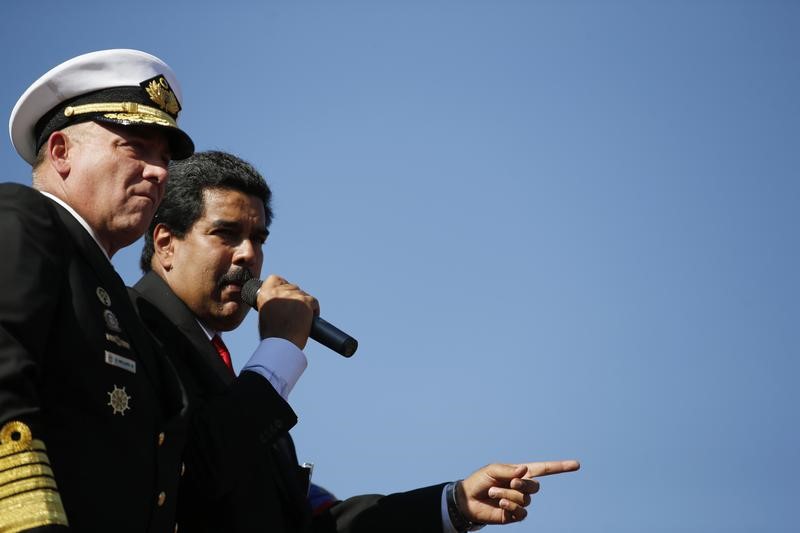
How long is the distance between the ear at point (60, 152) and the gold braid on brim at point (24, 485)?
132cm

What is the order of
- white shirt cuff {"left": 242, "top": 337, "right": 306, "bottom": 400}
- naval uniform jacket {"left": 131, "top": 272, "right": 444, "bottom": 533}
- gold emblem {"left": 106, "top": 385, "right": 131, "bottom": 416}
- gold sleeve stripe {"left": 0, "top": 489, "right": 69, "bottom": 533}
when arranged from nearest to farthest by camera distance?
gold sleeve stripe {"left": 0, "top": 489, "right": 69, "bottom": 533}
gold emblem {"left": 106, "top": 385, "right": 131, "bottom": 416}
naval uniform jacket {"left": 131, "top": 272, "right": 444, "bottom": 533}
white shirt cuff {"left": 242, "top": 337, "right": 306, "bottom": 400}

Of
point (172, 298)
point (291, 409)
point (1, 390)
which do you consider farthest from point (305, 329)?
point (1, 390)

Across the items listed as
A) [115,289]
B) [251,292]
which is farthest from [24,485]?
[251,292]

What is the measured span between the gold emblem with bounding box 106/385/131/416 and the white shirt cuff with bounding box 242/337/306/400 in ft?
3.38

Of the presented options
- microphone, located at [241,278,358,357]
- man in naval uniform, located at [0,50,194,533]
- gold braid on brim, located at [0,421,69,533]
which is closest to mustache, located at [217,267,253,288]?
microphone, located at [241,278,358,357]

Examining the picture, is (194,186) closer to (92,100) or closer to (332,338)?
(332,338)

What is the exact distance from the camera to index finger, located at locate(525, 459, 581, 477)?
544cm

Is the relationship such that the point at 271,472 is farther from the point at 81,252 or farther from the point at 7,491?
the point at 7,491

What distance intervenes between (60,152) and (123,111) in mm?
309

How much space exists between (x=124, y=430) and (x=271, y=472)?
171 cm

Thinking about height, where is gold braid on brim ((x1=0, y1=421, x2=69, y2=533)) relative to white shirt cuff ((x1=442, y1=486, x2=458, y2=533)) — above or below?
below

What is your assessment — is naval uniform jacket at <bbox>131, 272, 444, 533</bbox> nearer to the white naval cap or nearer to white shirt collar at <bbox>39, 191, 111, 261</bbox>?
white shirt collar at <bbox>39, 191, 111, 261</bbox>

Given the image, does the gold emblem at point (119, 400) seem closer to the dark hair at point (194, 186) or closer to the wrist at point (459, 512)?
the dark hair at point (194, 186)

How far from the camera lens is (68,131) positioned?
4.15 meters
